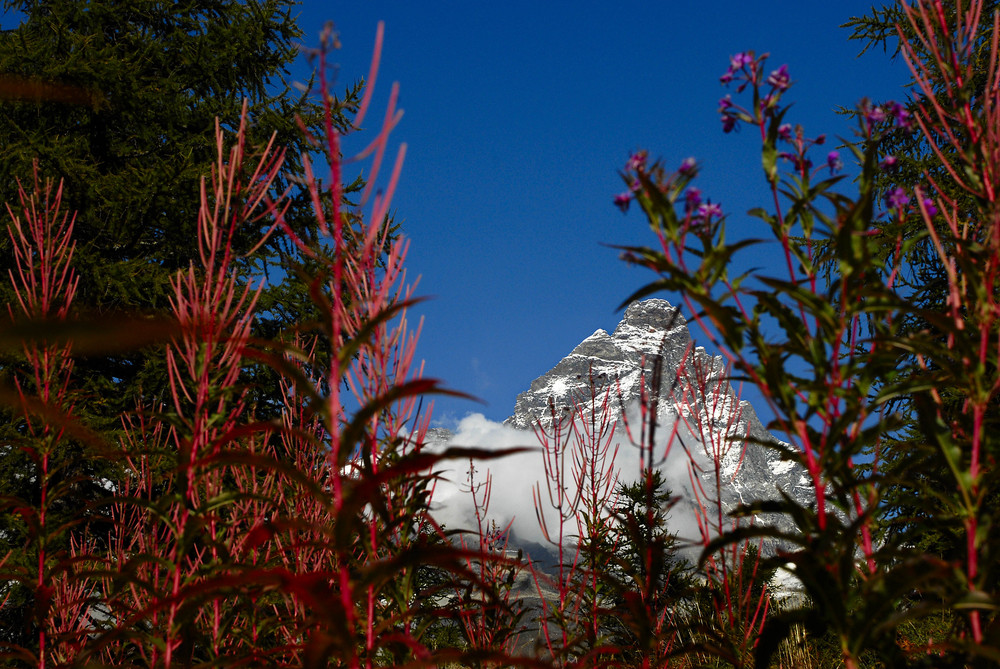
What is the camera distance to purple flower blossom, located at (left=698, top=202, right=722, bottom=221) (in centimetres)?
160

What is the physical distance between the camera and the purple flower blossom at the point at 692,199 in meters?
1.63

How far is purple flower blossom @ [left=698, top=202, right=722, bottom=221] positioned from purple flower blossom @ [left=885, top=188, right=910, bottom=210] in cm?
57

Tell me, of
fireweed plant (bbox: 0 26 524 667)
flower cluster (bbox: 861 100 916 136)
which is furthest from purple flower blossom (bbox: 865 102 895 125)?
fireweed plant (bbox: 0 26 524 667)

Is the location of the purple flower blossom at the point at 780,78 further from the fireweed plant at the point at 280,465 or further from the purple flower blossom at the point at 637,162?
the fireweed plant at the point at 280,465

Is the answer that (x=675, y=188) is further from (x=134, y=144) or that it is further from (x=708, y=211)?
(x=134, y=144)

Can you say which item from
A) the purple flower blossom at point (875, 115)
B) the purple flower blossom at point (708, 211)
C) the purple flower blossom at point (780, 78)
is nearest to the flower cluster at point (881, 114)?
the purple flower blossom at point (875, 115)

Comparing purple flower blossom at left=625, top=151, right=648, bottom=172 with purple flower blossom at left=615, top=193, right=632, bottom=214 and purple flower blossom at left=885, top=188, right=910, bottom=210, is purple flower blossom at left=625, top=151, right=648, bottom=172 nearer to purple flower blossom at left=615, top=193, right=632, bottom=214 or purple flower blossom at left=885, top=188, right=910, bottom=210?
purple flower blossom at left=615, top=193, right=632, bottom=214

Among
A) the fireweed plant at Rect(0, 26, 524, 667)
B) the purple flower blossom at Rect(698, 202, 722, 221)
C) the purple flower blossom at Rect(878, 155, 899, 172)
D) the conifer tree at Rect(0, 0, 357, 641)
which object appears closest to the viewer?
the fireweed plant at Rect(0, 26, 524, 667)

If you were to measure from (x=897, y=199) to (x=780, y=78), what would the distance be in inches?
18.6

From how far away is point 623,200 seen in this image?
1693 mm

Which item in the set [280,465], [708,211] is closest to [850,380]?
[708,211]

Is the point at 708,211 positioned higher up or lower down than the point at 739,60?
lower down

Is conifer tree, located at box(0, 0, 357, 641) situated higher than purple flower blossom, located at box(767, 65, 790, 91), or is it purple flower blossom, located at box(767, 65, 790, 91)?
conifer tree, located at box(0, 0, 357, 641)

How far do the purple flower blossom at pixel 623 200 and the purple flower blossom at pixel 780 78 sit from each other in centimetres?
48
